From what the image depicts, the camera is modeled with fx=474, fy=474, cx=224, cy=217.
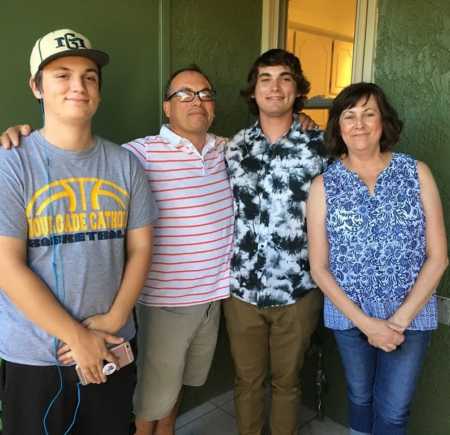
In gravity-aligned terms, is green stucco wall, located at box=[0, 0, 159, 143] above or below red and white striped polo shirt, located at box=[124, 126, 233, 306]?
above

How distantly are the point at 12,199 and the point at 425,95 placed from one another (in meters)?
1.67

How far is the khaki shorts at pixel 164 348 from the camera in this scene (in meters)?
1.93

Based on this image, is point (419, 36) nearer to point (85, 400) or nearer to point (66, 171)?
point (66, 171)

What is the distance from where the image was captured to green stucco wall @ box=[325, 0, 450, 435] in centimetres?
196

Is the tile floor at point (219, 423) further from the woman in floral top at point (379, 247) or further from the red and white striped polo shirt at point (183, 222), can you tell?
the red and white striped polo shirt at point (183, 222)

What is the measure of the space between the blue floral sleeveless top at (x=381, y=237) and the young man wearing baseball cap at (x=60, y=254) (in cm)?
78

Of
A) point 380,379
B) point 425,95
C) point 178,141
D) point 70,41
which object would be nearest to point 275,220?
point 178,141

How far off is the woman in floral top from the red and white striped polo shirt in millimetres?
395

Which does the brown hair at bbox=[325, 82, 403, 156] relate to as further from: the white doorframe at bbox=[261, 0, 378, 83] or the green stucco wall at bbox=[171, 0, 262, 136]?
the green stucco wall at bbox=[171, 0, 262, 136]

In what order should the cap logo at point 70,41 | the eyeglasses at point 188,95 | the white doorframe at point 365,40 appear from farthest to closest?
the white doorframe at point 365,40, the eyeglasses at point 188,95, the cap logo at point 70,41

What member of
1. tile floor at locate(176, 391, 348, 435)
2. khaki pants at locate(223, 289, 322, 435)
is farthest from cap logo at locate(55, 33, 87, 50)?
tile floor at locate(176, 391, 348, 435)

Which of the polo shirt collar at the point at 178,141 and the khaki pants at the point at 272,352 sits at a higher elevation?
the polo shirt collar at the point at 178,141

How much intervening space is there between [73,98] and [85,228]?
14.5 inches

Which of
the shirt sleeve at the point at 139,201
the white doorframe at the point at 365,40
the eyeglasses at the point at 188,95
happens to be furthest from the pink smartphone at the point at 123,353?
the white doorframe at the point at 365,40
